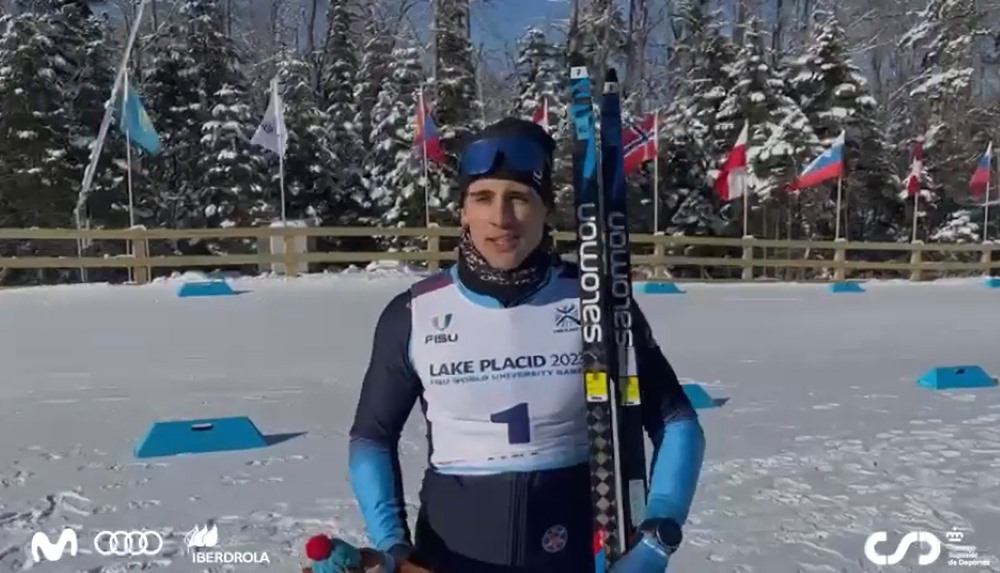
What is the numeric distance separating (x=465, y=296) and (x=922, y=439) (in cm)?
504

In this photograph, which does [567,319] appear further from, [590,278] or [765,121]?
[765,121]

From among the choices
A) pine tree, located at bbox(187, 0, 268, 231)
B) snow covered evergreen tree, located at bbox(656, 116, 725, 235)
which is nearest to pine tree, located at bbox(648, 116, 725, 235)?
snow covered evergreen tree, located at bbox(656, 116, 725, 235)

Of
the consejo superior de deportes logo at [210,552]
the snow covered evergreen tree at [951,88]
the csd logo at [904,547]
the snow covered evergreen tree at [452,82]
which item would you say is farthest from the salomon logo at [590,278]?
the snow covered evergreen tree at [951,88]

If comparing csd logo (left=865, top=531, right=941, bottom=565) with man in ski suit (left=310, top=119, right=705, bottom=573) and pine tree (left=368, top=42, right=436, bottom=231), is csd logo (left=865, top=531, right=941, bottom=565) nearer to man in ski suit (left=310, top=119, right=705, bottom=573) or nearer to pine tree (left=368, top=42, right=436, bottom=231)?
man in ski suit (left=310, top=119, right=705, bottom=573)

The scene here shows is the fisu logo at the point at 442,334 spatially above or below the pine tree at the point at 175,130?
below

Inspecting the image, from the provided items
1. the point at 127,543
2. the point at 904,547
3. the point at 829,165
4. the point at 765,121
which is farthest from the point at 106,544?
the point at 765,121

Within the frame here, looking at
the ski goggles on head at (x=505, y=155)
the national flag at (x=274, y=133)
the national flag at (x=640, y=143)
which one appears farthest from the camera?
the national flag at (x=640, y=143)

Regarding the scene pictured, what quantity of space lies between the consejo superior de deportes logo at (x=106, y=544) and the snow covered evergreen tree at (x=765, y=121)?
87.0 feet

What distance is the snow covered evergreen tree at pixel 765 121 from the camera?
2786 cm

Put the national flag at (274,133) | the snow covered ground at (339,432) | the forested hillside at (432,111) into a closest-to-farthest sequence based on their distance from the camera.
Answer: the snow covered ground at (339,432) → the national flag at (274,133) → the forested hillside at (432,111)

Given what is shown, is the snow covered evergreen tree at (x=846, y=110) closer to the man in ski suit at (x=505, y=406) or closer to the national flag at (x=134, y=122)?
the national flag at (x=134, y=122)

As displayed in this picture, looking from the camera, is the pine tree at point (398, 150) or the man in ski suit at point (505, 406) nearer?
the man in ski suit at point (505, 406)

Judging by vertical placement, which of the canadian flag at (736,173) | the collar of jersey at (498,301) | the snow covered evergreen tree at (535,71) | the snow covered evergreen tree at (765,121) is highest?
the snow covered evergreen tree at (535,71)

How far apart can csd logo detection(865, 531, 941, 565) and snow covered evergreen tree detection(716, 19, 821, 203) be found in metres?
25.1
